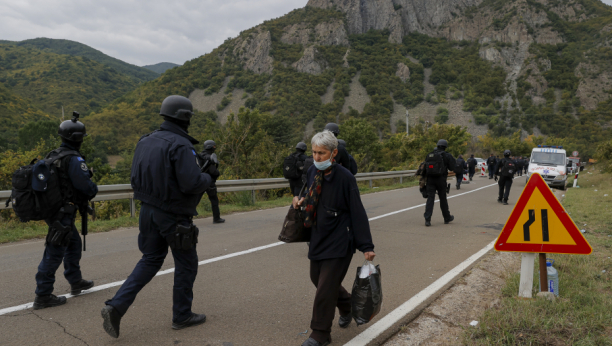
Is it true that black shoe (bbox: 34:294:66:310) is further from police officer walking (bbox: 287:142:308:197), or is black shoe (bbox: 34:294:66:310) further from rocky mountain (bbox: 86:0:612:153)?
rocky mountain (bbox: 86:0:612:153)

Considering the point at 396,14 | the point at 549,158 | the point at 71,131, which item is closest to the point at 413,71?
the point at 396,14

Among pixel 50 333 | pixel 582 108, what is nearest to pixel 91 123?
pixel 50 333

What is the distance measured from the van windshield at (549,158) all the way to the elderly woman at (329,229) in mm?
21140

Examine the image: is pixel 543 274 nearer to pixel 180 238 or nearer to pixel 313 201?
pixel 313 201

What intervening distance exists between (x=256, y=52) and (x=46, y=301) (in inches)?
6168

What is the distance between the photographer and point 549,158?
21.0 m

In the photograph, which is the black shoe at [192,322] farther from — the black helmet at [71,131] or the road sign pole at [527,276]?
the road sign pole at [527,276]

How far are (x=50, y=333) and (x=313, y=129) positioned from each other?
11664 centimetres

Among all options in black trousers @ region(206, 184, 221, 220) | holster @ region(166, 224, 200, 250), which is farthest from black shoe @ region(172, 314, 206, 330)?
black trousers @ region(206, 184, 221, 220)

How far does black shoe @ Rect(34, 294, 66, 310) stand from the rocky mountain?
95.1m

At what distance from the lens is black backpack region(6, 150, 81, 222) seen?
381cm

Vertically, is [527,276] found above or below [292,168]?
below

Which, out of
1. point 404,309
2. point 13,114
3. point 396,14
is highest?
point 396,14

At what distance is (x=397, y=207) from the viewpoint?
12453 millimetres
